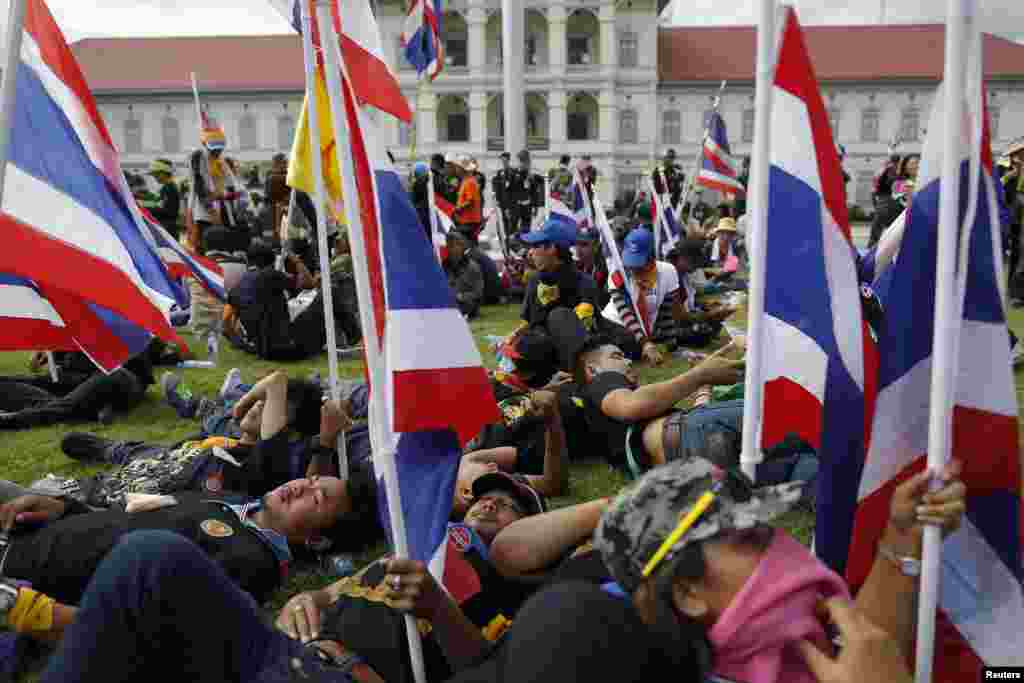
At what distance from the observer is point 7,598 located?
7.59ft

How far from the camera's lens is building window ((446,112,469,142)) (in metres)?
46.8

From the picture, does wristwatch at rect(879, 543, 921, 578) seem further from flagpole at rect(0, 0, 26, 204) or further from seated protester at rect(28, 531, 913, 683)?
flagpole at rect(0, 0, 26, 204)

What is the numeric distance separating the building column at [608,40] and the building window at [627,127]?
263 cm

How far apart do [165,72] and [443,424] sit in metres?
53.3

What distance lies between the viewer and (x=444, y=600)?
1.97 m

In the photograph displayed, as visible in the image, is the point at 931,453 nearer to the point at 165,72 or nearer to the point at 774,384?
the point at 774,384

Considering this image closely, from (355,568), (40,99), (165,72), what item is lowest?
(355,568)

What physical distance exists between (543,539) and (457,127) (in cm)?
4645

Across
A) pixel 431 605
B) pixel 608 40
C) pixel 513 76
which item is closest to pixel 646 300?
pixel 431 605

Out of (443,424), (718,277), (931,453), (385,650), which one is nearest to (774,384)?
(931,453)

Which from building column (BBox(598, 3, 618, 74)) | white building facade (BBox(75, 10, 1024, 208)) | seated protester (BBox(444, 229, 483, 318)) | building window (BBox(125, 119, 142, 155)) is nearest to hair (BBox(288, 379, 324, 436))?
seated protester (BBox(444, 229, 483, 318))

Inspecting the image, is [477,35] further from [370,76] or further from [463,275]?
[370,76]

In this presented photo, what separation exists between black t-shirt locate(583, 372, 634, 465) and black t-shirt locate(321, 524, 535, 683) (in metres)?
1.20

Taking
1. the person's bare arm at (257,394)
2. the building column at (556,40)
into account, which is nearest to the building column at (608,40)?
the building column at (556,40)
